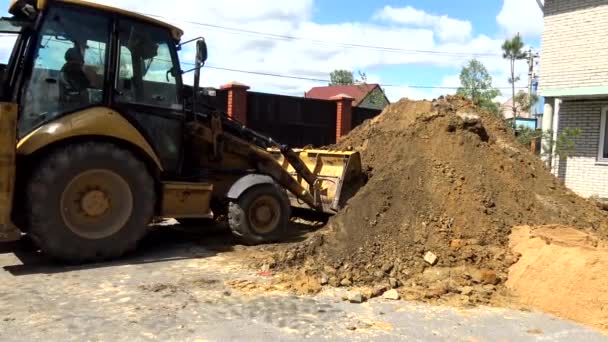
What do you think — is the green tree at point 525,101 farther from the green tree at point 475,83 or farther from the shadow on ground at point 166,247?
the shadow on ground at point 166,247

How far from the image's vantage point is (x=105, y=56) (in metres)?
6.52

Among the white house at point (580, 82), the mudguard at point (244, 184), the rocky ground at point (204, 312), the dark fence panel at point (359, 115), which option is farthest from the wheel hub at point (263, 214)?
the dark fence panel at point (359, 115)

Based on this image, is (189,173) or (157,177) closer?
(157,177)

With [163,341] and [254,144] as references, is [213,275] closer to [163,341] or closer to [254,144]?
[163,341]

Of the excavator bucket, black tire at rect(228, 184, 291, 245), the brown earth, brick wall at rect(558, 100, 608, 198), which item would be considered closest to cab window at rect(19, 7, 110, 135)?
black tire at rect(228, 184, 291, 245)

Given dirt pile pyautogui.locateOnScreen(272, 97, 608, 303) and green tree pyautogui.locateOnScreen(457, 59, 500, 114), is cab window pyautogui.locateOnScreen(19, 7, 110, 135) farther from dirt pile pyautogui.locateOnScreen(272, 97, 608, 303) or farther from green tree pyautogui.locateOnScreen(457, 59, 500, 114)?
green tree pyautogui.locateOnScreen(457, 59, 500, 114)

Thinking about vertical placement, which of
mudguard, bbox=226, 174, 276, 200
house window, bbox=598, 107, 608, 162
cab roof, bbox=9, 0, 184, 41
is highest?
cab roof, bbox=9, 0, 184, 41

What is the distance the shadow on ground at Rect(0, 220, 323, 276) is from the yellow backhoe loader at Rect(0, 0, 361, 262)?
0.65 feet

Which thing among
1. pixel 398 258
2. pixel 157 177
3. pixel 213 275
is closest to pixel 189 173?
pixel 157 177

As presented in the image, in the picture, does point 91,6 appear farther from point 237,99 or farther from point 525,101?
point 525,101

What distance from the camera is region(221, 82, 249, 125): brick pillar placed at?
566 inches

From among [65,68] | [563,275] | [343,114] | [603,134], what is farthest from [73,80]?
[343,114]

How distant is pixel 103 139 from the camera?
6.39 m

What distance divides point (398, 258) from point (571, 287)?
1.77 meters
